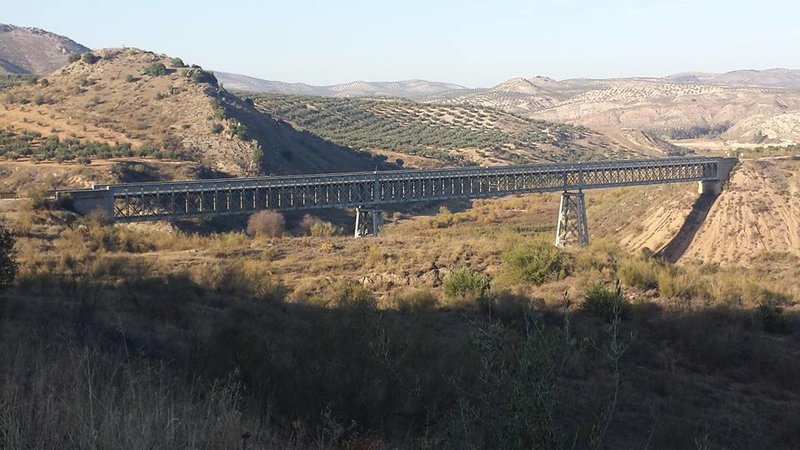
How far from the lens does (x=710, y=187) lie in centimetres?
6419

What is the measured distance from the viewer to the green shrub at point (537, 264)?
A: 25.9 m

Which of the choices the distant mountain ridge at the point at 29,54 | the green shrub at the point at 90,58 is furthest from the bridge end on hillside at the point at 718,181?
the distant mountain ridge at the point at 29,54

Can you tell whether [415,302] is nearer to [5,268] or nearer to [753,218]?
[5,268]

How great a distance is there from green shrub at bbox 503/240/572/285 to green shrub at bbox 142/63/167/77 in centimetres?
7211

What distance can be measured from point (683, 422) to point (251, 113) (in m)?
79.2

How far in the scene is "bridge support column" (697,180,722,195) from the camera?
6400cm

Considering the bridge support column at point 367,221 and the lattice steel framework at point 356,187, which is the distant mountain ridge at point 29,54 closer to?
the lattice steel framework at point 356,187

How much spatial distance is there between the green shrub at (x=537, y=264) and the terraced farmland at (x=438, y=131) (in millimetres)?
74099

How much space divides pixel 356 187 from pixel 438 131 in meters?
87.7

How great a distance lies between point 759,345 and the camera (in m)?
18.2

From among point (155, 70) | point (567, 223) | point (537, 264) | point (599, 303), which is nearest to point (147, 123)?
point (155, 70)

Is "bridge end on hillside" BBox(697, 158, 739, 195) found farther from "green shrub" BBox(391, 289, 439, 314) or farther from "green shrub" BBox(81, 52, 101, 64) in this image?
"green shrub" BBox(81, 52, 101, 64)

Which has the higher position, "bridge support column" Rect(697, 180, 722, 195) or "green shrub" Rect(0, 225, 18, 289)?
"green shrub" Rect(0, 225, 18, 289)

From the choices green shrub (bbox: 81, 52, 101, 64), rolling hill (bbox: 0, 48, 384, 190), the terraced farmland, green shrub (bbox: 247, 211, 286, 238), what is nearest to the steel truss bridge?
green shrub (bbox: 247, 211, 286, 238)
